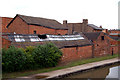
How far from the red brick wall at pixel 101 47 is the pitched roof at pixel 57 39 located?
1.62 metres

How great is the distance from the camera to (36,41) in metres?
18.7

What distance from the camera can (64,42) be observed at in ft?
68.5

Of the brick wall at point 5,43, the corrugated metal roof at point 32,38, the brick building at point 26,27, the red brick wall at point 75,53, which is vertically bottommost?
the red brick wall at point 75,53

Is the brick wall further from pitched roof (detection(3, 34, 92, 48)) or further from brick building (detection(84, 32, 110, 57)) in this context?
brick building (detection(84, 32, 110, 57))

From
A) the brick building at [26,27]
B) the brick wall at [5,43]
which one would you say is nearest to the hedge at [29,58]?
the brick wall at [5,43]

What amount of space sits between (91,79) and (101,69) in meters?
4.72

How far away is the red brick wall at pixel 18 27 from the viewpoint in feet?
90.5

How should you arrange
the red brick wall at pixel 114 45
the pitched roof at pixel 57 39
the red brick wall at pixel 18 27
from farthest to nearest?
the red brick wall at pixel 114 45 → the red brick wall at pixel 18 27 → the pitched roof at pixel 57 39

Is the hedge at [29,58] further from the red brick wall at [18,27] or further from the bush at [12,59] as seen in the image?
the red brick wall at [18,27]

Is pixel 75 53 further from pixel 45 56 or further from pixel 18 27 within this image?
pixel 18 27

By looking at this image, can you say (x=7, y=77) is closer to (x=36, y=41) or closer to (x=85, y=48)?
(x=36, y=41)

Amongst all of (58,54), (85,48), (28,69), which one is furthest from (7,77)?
(85,48)

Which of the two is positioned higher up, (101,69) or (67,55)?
(67,55)

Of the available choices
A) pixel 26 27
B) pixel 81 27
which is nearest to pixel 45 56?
pixel 26 27
